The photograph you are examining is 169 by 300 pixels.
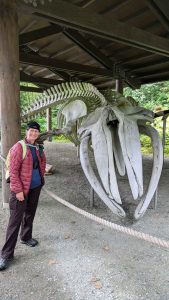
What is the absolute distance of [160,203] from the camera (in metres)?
4.91

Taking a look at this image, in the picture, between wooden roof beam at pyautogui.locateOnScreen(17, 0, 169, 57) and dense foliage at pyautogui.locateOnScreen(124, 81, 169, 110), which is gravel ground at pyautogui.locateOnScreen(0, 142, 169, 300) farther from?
dense foliage at pyautogui.locateOnScreen(124, 81, 169, 110)

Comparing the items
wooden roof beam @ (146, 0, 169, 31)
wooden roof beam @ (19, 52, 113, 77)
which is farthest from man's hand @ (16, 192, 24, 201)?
wooden roof beam @ (19, 52, 113, 77)

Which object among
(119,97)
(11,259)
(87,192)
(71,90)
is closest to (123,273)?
(11,259)

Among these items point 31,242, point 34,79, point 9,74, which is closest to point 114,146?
point 31,242

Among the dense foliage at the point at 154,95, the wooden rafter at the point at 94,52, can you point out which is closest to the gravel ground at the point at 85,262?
the wooden rafter at the point at 94,52

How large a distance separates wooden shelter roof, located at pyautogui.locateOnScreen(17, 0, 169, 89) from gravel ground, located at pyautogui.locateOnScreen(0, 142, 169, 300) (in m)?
2.85

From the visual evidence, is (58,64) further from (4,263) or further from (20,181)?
(4,263)

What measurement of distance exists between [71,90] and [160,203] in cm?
256

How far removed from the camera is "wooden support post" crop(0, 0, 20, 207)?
12.2 feet

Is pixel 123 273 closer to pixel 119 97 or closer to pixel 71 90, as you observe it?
pixel 71 90

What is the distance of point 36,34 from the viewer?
6.29 meters

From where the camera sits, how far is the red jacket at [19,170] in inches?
110

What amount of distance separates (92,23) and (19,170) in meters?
2.53

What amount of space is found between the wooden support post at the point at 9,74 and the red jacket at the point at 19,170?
4.07ft
